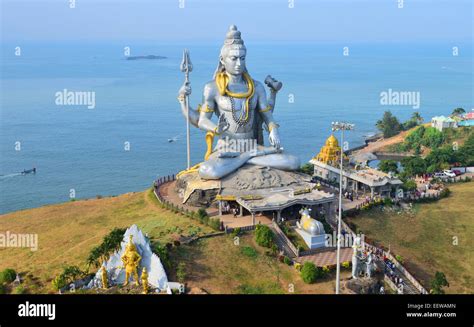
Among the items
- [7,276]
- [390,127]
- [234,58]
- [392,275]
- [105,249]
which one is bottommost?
[392,275]

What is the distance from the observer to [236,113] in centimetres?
2917

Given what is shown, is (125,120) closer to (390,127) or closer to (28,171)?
(28,171)

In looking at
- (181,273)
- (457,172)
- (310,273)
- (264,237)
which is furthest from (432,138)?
(181,273)

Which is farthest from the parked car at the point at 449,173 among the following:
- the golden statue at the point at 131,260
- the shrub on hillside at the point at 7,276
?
the shrub on hillside at the point at 7,276

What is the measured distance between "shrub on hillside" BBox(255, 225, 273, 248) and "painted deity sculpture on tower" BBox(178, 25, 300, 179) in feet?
17.0

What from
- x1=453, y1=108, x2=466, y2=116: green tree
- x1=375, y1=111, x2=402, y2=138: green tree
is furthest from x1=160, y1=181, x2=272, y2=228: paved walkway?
x1=453, y1=108, x2=466, y2=116: green tree

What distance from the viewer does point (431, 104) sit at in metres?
97.6

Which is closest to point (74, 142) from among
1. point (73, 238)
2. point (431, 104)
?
point (73, 238)

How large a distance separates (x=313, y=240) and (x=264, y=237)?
2393 millimetres

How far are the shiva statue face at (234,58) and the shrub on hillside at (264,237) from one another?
30.9 feet

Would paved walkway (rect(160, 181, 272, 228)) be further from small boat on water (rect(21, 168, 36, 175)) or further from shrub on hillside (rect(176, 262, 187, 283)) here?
small boat on water (rect(21, 168, 36, 175))

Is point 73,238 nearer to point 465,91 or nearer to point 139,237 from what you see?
point 139,237

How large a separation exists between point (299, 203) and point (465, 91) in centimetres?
10272

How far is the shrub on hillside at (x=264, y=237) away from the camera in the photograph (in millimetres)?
23562
